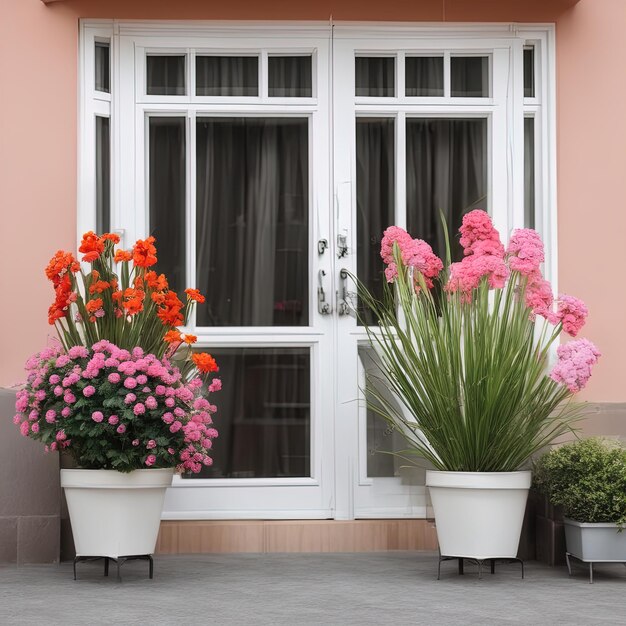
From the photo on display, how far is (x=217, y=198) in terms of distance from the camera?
5.41 m

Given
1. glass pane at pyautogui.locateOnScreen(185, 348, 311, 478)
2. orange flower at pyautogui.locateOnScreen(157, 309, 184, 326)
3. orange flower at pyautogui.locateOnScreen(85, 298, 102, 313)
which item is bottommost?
glass pane at pyautogui.locateOnScreen(185, 348, 311, 478)

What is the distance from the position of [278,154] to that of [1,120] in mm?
1240

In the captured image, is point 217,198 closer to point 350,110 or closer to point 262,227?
point 262,227

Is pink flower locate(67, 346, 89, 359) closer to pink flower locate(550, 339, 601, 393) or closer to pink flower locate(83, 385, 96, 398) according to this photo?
pink flower locate(83, 385, 96, 398)

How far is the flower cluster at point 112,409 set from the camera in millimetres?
4289

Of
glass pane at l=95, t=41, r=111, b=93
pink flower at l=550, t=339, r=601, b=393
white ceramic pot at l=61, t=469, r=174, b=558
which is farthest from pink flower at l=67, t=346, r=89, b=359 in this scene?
pink flower at l=550, t=339, r=601, b=393

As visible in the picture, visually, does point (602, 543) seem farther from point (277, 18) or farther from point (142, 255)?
point (277, 18)

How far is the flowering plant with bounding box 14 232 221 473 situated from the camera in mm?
4301

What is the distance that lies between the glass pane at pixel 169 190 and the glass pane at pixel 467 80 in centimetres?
126

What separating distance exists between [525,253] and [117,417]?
168 centimetres

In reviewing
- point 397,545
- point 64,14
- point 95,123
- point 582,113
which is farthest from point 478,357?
point 64,14

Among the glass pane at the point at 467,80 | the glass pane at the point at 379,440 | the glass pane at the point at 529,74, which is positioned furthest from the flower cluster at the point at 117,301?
the glass pane at the point at 529,74

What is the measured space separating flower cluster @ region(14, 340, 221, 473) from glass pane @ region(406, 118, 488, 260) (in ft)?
Answer: 5.14

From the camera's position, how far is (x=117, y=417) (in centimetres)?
425
